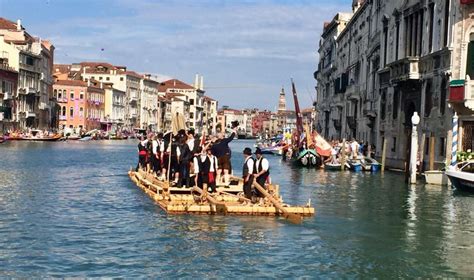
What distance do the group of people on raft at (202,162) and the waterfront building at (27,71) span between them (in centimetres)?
6594

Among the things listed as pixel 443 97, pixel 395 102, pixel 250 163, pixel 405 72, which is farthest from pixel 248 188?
pixel 395 102

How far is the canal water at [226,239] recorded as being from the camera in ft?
39.2

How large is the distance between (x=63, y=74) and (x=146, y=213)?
360 ft

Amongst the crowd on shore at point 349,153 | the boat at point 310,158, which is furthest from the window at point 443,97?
the boat at point 310,158

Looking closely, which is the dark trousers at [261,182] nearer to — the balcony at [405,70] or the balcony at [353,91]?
the balcony at [405,70]

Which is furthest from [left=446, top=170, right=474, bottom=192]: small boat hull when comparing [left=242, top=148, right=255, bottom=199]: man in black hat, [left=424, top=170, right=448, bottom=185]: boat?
[left=242, top=148, right=255, bottom=199]: man in black hat

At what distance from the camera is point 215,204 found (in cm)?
1744

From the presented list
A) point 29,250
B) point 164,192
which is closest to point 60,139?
point 164,192

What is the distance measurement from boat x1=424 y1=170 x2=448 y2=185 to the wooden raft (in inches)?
428

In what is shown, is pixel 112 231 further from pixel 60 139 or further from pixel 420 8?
pixel 60 139

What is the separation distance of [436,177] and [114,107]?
4166 inches

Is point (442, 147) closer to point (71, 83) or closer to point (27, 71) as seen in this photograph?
point (27, 71)

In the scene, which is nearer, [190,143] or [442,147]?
[190,143]

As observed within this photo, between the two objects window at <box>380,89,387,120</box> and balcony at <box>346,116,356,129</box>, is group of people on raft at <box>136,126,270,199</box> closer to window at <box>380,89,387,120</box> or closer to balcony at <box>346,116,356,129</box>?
window at <box>380,89,387,120</box>
